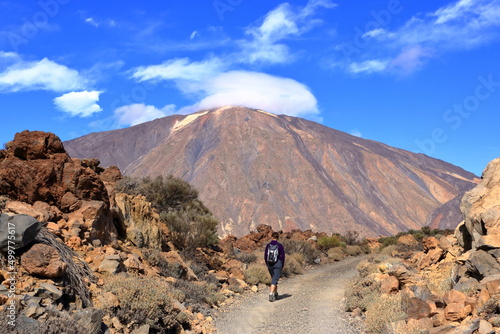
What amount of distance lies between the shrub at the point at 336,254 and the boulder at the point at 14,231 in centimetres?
1820

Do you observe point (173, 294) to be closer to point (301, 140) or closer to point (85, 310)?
point (85, 310)

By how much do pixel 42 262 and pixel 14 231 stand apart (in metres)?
0.61

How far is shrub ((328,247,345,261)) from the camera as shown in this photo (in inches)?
874

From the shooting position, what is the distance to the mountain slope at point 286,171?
8075 cm

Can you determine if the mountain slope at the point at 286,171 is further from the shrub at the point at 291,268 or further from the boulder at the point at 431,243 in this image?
the boulder at the point at 431,243

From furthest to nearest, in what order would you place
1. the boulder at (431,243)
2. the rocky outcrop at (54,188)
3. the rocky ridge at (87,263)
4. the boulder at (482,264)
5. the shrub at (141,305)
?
the boulder at (431,243) → the rocky outcrop at (54,188) → the boulder at (482,264) → the shrub at (141,305) → the rocky ridge at (87,263)

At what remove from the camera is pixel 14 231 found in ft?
19.3

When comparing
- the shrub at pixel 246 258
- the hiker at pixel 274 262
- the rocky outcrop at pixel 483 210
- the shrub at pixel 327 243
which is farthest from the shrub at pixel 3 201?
the shrub at pixel 327 243

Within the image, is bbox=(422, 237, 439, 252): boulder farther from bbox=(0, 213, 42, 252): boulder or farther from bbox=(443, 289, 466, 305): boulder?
bbox=(0, 213, 42, 252): boulder

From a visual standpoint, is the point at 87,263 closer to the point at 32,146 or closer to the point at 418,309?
the point at 32,146

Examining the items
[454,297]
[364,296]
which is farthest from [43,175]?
[454,297]

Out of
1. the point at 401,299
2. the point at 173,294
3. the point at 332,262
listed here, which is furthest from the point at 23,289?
the point at 332,262

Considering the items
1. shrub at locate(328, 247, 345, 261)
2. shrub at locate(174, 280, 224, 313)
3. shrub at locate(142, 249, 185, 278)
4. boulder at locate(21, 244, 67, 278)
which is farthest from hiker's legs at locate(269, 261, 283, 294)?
shrub at locate(328, 247, 345, 261)

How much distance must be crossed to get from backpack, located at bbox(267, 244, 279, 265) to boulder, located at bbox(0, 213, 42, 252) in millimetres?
6965
